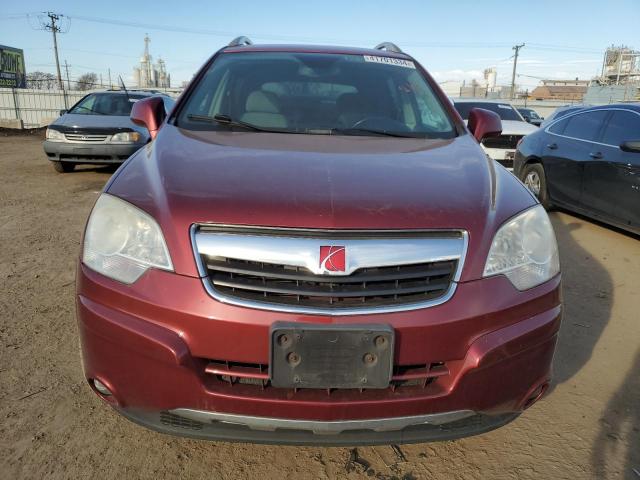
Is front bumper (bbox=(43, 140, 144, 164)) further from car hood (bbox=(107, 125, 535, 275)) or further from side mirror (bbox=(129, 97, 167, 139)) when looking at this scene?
car hood (bbox=(107, 125, 535, 275))

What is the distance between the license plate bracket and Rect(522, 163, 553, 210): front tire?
227 inches

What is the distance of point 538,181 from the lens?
6.80 m

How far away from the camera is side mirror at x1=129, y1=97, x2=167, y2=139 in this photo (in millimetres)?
2797

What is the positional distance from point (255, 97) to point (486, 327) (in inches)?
72.7

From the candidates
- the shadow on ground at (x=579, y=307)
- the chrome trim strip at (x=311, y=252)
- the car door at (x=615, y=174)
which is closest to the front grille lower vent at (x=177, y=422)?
the chrome trim strip at (x=311, y=252)

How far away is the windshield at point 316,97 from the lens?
2.62m

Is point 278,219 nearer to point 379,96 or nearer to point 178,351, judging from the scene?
point 178,351

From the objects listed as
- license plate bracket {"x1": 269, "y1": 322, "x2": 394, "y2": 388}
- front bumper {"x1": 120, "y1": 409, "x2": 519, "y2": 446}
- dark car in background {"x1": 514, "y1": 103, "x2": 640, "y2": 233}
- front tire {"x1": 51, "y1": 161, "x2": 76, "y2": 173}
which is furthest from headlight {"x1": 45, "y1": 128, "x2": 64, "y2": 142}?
license plate bracket {"x1": 269, "y1": 322, "x2": 394, "y2": 388}

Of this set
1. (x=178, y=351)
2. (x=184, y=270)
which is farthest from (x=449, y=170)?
(x=178, y=351)

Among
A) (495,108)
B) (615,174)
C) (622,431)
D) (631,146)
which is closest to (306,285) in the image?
(622,431)

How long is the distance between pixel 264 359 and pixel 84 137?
8.36 meters

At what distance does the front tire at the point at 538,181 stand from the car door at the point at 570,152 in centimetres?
10

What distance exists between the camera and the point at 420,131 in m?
2.65

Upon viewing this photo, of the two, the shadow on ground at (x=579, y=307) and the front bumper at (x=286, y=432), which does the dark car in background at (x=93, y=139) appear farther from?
the front bumper at (x=286, y=432)
